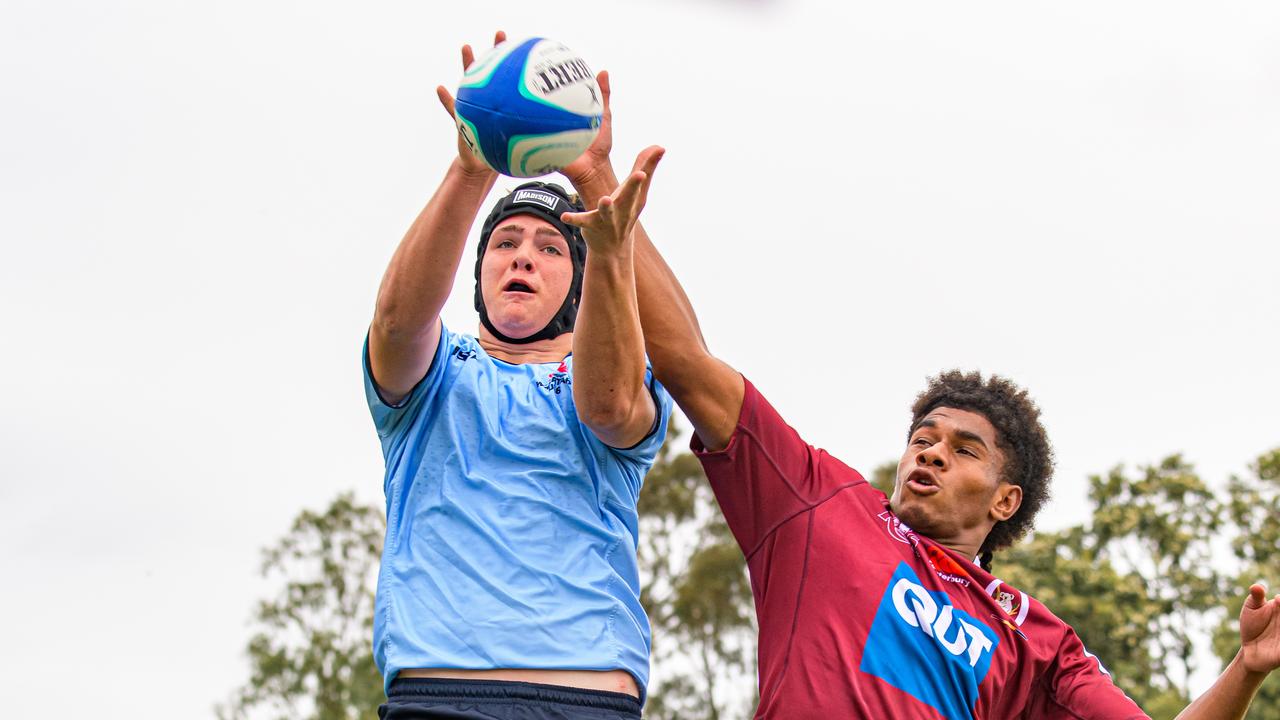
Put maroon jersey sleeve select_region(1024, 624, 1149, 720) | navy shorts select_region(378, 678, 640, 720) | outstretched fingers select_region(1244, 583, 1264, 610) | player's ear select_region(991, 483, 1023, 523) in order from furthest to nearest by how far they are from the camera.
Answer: player's ear select_region(991, 483, 1023, 523)
maroon jersey sleeve select_region(1024, 624, 1149, 720)
outstretched fingers select_region(1244, 583, 1264, 610)
navy shorts select_region(378, 678, 640, 720)

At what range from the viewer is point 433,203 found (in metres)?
4.14

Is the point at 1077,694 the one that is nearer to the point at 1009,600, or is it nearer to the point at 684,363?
the point at 1009,600

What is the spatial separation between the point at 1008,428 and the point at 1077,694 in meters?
1.08

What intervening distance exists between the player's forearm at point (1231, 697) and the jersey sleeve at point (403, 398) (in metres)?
2.84

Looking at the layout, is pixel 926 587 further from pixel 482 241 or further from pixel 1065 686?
pixel 482 241

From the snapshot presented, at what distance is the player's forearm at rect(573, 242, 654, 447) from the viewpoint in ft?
13.1

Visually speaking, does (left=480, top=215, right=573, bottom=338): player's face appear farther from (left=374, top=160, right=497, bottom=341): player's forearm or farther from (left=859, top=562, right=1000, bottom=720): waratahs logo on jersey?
(left=859, top=562, right=1000, bottom=720): waratahs logo on jersey

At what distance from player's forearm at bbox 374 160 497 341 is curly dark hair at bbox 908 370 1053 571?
7.37 feet

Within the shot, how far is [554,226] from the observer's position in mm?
4691

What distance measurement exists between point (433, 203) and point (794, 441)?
1522 mm

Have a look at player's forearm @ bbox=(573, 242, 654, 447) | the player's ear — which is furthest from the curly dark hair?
player's forearm @ bbox=(573, 242, 654, 447)

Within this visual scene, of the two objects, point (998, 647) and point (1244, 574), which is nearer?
point (998, 647)

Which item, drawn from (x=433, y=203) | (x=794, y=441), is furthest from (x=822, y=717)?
(x=433, y=203)

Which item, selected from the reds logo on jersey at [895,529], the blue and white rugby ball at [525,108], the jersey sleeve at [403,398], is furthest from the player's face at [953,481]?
the blue and white rugby ball at [525,108]
